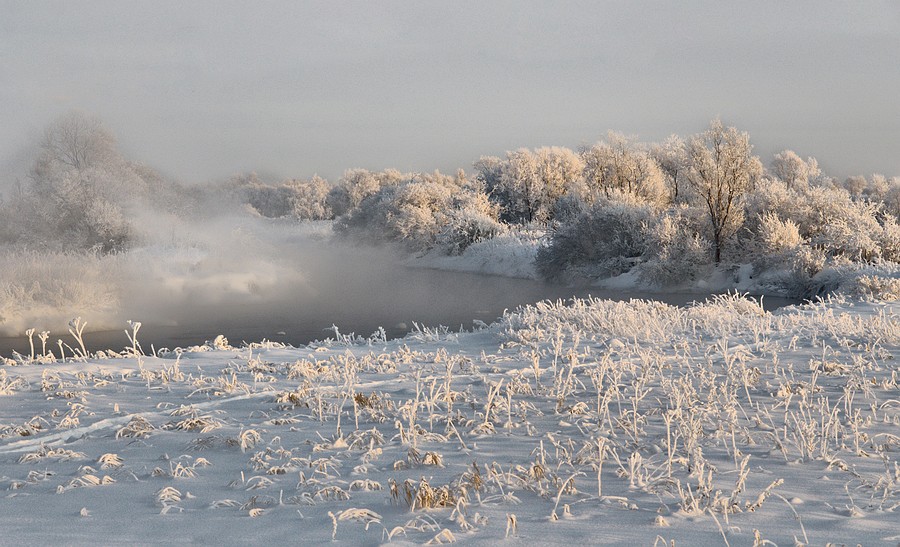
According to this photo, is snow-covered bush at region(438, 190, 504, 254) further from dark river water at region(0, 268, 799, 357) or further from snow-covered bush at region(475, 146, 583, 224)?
snow-covered bush at region(475, 146, 583, 224)

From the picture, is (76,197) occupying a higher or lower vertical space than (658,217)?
higher

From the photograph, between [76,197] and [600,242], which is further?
[600,242]

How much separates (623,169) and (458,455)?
42.3 meters

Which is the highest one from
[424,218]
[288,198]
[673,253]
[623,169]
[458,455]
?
[288,198]

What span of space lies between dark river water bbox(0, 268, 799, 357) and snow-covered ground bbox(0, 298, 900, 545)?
33.4 feet

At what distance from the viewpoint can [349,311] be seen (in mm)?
22359

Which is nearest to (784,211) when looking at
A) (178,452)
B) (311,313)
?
(311,313)

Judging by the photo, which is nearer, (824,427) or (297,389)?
(824,427)

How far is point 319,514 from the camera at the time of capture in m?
3.62

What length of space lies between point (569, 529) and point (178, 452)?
279 cm

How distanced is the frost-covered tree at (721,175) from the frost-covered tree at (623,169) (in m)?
14.3

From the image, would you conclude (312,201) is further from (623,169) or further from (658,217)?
(658,217)

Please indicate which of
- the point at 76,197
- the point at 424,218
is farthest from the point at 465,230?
the point at 76,197

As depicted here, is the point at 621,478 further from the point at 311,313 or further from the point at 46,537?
the point at 311,313
